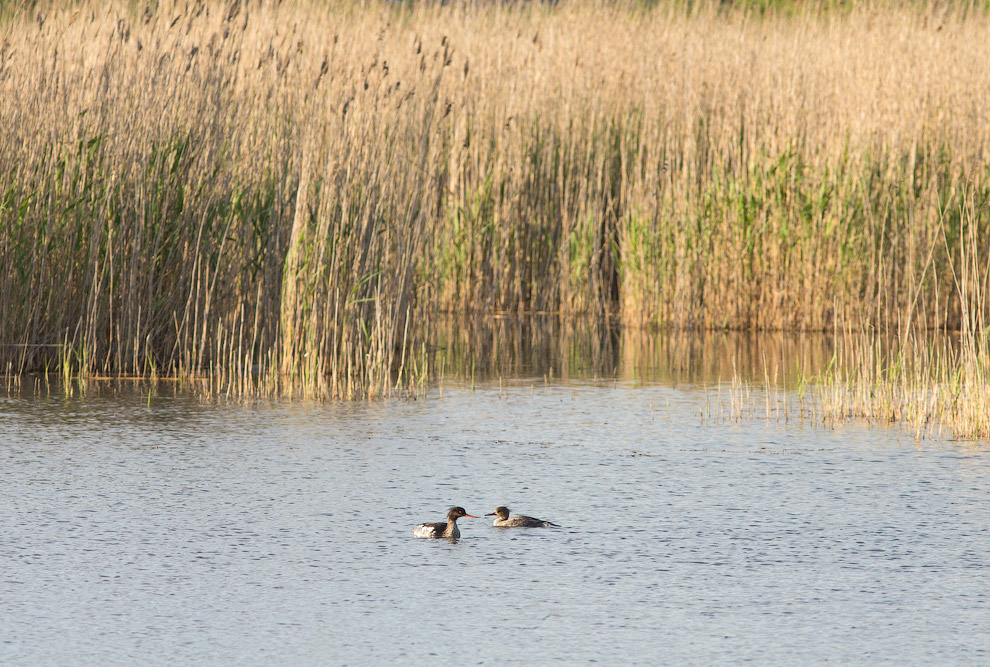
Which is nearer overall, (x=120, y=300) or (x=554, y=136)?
(x=120, y=300)

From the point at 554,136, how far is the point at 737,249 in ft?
8.14

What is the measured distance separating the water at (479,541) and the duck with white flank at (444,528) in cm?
5

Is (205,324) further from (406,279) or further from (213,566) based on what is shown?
(213,566)

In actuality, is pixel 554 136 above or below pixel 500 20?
below

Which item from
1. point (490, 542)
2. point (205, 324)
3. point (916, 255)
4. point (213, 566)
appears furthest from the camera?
point (916, 255)

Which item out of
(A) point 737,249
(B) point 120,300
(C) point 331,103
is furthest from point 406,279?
(A) point 737,249

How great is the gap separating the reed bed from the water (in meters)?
1.35

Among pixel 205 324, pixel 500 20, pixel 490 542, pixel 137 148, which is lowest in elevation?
pixel 490 542

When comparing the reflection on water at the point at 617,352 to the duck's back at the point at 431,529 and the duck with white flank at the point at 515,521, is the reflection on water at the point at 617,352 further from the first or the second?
the duck's back at the point at 431,529

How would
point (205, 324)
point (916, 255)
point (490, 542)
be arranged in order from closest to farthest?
point (490, 542), point (205, 324), point (916, 255)

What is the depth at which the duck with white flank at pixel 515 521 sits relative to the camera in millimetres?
5586

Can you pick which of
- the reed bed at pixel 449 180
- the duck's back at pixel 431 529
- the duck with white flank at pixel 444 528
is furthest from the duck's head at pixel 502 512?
the reed bed at pixel 449 180

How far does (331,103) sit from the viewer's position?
9.75m

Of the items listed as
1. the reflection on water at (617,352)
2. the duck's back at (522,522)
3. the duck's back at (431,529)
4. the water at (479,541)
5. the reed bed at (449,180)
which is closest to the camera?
the water at (479,541)
